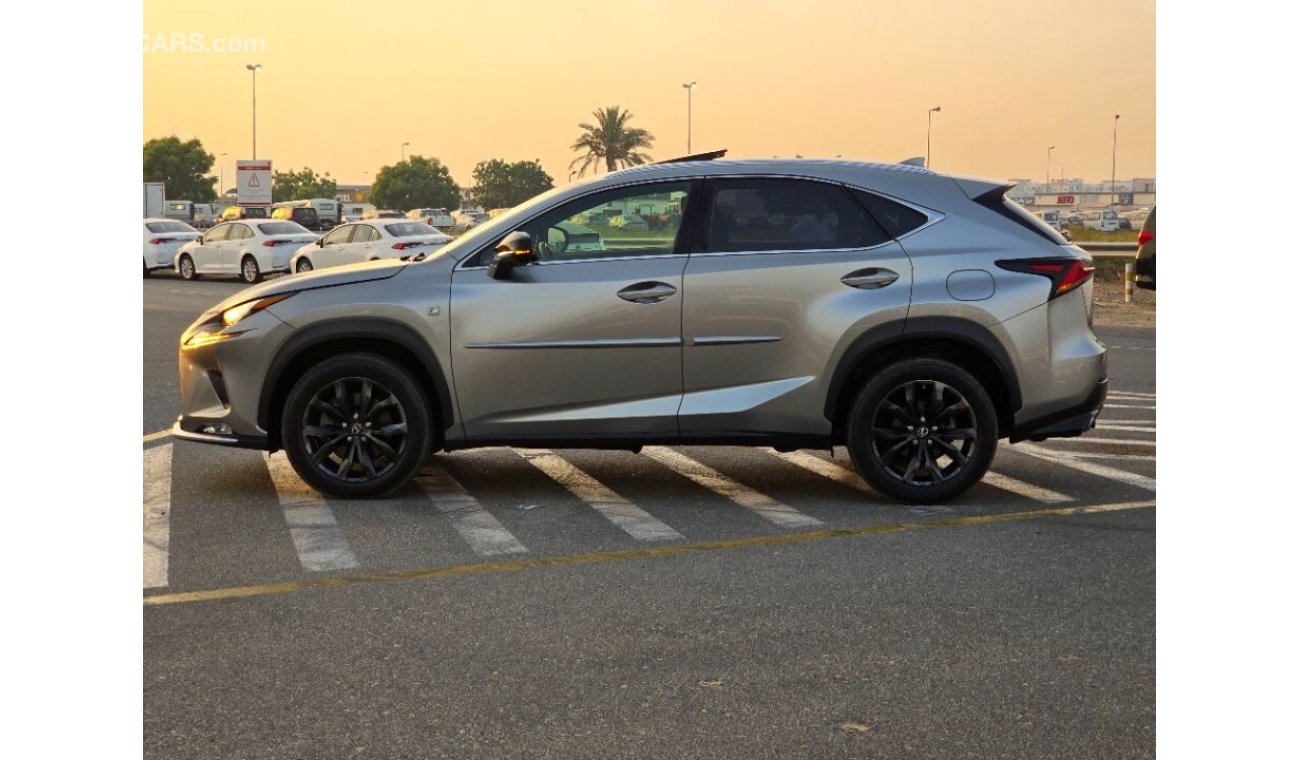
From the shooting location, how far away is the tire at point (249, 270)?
Result: 36.4 meters

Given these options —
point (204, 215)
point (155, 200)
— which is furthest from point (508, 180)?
point (155, 200)

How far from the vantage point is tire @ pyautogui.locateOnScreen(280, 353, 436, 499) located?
8.28 meters

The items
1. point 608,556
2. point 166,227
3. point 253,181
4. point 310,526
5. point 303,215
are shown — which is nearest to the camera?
point 608,556

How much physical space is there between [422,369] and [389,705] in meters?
3.70

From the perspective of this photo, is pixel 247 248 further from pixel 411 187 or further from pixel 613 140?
pixel 411 187

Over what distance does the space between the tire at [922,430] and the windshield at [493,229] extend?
6.37 feet

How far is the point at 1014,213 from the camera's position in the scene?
334 inches

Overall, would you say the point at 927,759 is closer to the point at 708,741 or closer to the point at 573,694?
the point at 708,741

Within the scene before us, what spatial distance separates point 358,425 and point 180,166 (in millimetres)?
121736

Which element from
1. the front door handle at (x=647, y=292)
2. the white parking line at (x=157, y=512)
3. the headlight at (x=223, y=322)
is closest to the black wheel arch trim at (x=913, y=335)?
the front door handle at (x=647, y=292)

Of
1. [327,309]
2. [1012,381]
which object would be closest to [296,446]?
[327,309]

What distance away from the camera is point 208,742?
4551 mm

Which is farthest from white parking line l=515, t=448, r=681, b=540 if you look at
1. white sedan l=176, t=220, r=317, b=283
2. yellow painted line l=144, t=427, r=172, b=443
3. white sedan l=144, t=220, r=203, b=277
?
white sedan l=144, t=220, r=203, b=277
